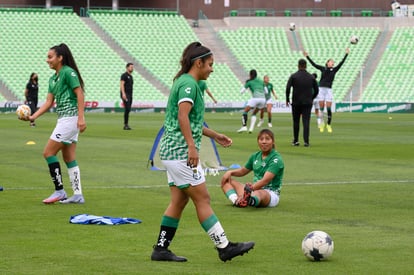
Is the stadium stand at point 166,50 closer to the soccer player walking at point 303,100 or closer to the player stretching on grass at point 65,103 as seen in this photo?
the soccer player walking at point 303,100

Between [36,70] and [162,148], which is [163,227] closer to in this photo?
[162,148]

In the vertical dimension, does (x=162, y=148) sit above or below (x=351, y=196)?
above

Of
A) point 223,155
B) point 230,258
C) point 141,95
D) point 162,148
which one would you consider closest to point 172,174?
point 162,148

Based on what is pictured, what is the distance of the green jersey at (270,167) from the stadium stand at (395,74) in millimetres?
53011

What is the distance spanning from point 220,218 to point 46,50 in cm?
5465

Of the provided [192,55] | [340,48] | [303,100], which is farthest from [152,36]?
[192,55]

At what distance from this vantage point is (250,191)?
13.0m

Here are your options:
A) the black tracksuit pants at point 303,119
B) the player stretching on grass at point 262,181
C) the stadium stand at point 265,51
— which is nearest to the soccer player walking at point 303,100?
the black tracksuit pants at point 303,119

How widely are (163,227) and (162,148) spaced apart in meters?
0.77

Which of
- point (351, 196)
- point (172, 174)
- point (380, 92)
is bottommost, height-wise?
point (380, 92)

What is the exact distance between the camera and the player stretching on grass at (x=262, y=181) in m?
13.1

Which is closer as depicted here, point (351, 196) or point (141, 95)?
point (351, 196)

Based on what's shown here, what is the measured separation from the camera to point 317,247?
29.7ft

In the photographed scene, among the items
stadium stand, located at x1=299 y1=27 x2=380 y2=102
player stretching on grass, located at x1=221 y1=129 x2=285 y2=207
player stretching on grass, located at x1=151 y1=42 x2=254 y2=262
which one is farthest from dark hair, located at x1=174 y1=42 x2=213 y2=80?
stadium stand, located at x1=299 y1=27 x2=380 y2=102
